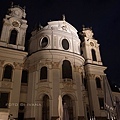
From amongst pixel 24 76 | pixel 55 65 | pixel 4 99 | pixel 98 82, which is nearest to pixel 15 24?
pixel 24 76

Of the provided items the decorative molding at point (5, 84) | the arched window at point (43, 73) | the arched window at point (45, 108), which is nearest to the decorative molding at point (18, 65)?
the decorative molding at point (5, 84)

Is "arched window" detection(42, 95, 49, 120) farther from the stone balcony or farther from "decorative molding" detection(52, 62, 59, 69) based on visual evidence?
A: the stone balcony

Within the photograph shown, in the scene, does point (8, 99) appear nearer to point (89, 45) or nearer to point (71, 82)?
point (71, 82)

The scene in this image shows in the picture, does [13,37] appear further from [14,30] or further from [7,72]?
[7,72]

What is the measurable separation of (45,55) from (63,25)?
7.20 m

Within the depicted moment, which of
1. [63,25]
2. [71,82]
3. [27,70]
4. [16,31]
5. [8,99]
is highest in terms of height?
[63,25]

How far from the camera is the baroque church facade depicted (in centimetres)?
2038

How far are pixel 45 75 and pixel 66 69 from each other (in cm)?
326

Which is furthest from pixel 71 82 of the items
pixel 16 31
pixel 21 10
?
pixel 21 10

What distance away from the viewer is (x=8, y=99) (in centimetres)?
1972

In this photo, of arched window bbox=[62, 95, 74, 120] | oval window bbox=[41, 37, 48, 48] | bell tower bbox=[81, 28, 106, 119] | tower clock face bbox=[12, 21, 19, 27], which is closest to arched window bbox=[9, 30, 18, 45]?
tower clock face bbox=[12, 21, 19, 27]

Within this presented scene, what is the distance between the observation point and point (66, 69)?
2328 cm

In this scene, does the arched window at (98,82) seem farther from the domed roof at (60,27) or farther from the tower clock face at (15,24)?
the tower clock face at (15,24)

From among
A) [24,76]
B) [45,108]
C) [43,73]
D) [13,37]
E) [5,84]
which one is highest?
[13,37]
